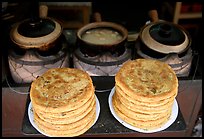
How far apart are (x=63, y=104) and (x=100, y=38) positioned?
1000mm

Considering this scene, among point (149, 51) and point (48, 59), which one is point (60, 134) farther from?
point (149, 51)

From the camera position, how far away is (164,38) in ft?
7.83

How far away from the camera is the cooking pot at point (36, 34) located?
2.29m

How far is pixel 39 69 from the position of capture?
2348 mm

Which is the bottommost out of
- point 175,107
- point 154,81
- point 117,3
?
point 117,3

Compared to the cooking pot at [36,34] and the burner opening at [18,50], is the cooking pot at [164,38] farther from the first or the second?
the burner opening at [18,50]

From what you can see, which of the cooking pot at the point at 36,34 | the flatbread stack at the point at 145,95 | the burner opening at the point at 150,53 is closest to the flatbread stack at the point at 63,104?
the flatbread stack at the point at 145,95

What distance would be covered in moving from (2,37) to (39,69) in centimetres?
58

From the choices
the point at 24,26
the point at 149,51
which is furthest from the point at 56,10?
the point at 149,51

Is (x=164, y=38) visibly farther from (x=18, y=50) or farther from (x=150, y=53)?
(x=18, y=50)

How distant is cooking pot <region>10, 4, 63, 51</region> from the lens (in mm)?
2289

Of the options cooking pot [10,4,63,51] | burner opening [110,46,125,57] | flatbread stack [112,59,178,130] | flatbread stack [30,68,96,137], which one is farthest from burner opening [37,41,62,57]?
flatbread stack [112,59,178,130]

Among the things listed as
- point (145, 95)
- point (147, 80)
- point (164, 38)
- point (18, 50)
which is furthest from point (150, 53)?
point (18, 50)

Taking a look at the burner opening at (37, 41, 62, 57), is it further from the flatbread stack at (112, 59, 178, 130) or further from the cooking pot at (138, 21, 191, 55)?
the flatbread stack at (112, 59, 178, 130)
